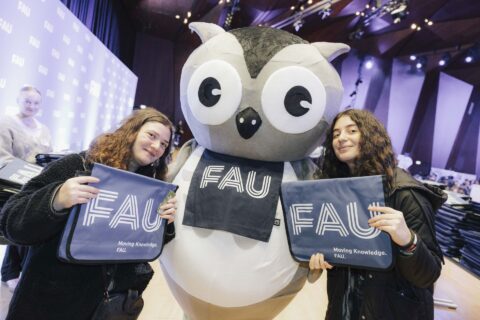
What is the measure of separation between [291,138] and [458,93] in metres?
10.1

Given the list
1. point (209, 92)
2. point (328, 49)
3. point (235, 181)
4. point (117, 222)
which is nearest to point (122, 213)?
point (117, 222)

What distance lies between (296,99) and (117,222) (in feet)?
2.70

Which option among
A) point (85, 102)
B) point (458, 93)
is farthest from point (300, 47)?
point (458, 93)

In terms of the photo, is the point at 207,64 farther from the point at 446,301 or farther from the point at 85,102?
the point at 85,102

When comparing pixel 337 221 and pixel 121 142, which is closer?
pixel 337 221

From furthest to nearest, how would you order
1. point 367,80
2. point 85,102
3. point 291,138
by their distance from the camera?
point 367,80
point 85,102
point 291,138

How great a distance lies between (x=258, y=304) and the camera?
4.67 ft

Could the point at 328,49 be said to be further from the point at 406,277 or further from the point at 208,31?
the point at 406,277

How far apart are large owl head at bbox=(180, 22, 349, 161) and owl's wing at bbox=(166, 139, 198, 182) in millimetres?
176

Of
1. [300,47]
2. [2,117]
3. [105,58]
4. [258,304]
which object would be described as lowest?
[258,304]

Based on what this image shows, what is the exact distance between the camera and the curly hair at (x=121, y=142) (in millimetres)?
1207

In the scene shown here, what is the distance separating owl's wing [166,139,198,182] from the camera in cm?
155

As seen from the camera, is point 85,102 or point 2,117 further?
point 85,102

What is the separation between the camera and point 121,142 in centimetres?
125
